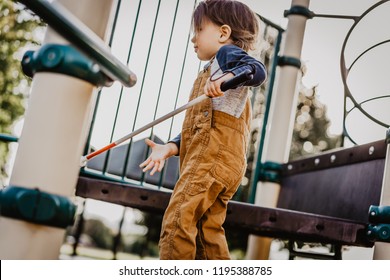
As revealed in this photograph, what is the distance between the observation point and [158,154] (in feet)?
4.44

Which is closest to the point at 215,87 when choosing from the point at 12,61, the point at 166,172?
the point at 166,172

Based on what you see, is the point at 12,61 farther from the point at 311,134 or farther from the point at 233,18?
the point at 311,134

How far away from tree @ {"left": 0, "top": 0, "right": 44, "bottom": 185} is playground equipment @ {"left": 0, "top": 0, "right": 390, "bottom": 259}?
116 inches

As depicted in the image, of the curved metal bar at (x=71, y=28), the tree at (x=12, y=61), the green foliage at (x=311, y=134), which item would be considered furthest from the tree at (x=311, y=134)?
the curved metal bar at (x=71, y=28)

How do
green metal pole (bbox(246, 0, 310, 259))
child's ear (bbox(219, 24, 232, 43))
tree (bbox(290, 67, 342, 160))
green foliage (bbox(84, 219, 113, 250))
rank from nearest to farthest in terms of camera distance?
child's ear (bbox(219, 24, 232, 43)) → green metal pole (bbox(246, 0, 310, 259)) → tree (bbox(290, 67, 342, 160)) → green foliage (bbox(84, 219, 113, 250))

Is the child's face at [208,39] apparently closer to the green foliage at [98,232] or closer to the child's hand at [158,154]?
the child's hand at [158,154]

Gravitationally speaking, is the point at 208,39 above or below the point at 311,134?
below

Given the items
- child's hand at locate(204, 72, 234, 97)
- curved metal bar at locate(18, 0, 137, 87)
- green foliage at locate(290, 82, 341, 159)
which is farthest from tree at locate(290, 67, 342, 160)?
curved metal bar at locate(18, 0, 137, 87)

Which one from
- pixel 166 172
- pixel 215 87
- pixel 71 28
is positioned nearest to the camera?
pixel 71 28

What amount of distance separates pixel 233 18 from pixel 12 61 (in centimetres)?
417

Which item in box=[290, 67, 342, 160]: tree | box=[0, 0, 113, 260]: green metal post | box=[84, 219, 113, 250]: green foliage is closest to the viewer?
box=[0, 0, 113, 260]: green metal post

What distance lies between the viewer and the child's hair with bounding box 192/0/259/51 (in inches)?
57.1

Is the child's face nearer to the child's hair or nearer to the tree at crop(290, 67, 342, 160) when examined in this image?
the child's hair
